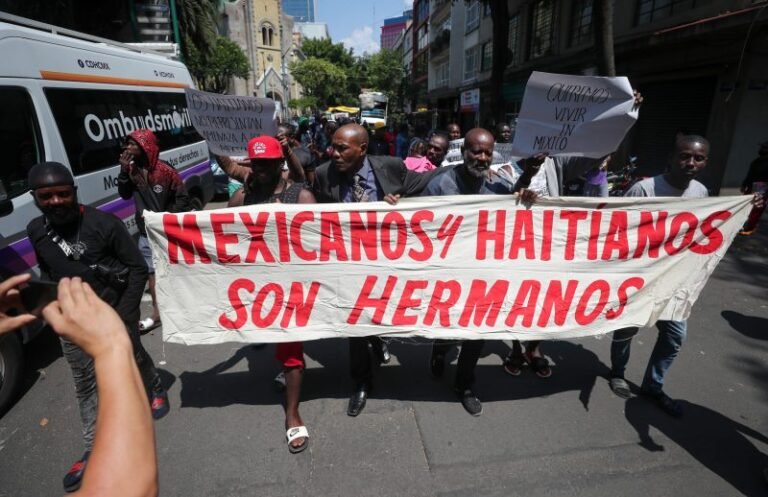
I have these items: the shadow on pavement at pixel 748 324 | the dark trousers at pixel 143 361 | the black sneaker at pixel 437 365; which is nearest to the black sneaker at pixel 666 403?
the black sneaker at pixel 437 365

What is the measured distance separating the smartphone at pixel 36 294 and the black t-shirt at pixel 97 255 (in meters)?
1.61

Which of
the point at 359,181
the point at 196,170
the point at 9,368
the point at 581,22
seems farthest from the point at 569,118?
the point at 581,22

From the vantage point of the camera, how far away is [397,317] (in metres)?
2.96

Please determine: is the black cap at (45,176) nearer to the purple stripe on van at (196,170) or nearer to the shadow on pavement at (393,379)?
the shadow on pavement at (393,379)

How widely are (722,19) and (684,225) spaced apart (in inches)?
354

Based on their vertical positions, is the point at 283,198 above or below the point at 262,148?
below

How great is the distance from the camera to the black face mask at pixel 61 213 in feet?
7.68

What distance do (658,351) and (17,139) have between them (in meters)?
5.77

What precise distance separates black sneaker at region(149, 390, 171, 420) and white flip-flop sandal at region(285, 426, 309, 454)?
103 cm

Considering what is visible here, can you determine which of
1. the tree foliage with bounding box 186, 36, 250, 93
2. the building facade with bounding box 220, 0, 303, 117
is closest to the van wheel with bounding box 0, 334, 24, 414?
the tree foliage with bounding box 186, 36, 250, 93

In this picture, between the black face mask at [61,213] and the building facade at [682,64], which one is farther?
the building facade at [682,64]

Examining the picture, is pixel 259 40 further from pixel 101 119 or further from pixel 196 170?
pixel 101 119

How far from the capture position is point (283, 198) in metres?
3.06

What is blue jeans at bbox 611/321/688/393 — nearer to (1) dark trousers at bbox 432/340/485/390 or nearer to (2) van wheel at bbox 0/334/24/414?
(1) dark trousers at bbox 432/340/485/390
